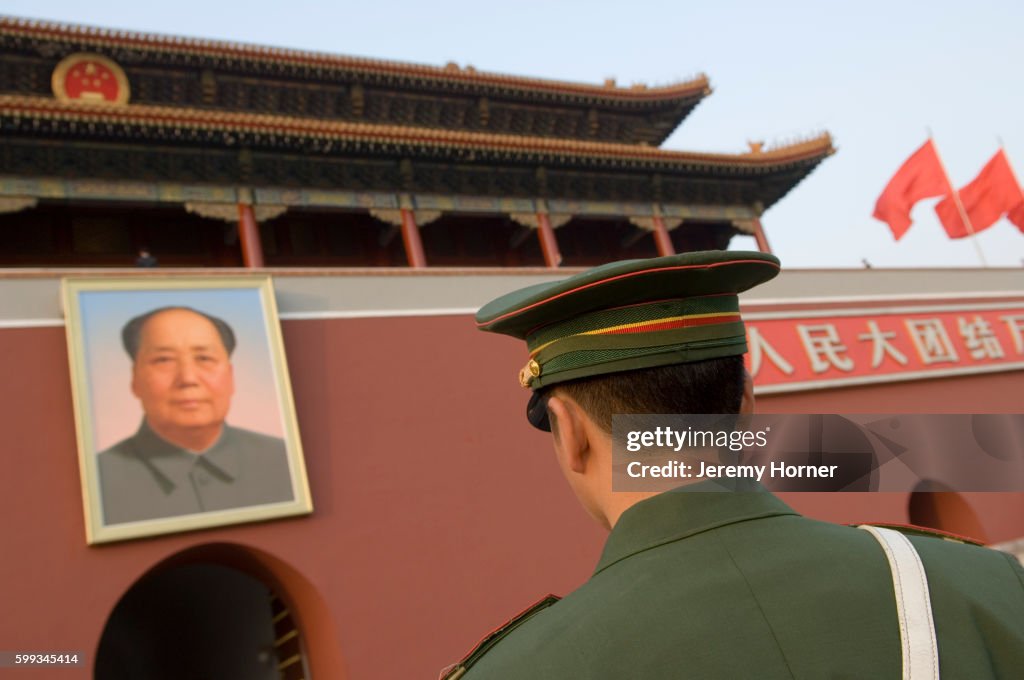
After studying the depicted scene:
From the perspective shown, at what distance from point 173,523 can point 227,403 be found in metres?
0.87

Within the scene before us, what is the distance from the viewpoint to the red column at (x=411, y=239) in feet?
27.7

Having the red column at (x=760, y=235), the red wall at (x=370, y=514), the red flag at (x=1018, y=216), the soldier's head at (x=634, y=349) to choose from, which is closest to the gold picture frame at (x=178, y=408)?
the red wall at (x=370, y=514)

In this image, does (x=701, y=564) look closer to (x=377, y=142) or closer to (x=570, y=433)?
(x=570, y=433)

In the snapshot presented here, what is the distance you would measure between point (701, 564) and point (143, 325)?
524cm

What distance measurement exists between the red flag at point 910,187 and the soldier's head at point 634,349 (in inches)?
389

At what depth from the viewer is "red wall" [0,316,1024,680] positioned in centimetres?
470

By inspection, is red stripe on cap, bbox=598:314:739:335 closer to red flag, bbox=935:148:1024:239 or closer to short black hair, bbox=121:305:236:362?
short black hair, bbox=121:305:236:362

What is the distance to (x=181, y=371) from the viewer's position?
5340 millimetres

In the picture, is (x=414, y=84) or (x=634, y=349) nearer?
(x=634, y=349)

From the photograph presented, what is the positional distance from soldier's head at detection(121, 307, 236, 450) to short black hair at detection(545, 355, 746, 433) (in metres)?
4.74

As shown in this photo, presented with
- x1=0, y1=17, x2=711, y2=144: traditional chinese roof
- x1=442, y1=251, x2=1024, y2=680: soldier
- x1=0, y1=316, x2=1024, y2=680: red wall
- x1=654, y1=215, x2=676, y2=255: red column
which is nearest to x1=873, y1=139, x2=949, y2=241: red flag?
x1=654, y1=215, x2=676, y2=255: red column

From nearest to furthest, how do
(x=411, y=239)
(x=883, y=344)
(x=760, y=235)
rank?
(x=883, y=344) → (x=411, y=239) → (x=760, y=235)

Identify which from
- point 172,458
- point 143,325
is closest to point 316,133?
point 143,325

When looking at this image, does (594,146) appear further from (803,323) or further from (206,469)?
(206,469)
